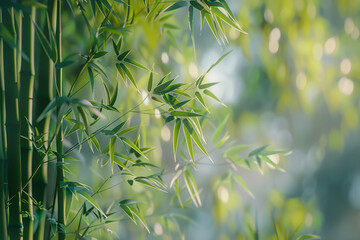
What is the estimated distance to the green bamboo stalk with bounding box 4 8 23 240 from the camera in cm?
67

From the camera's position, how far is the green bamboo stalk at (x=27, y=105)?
697 mm

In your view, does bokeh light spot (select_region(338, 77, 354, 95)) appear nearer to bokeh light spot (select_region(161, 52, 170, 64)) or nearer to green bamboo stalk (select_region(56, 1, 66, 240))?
bokeh light spot (select_region(161, 52, 170, 64))

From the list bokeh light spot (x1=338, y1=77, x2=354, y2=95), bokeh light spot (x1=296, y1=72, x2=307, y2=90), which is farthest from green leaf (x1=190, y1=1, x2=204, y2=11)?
bokeh light spot (x1=338, y1=77, x2=354, y2=95)

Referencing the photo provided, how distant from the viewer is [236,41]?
4.12 ft

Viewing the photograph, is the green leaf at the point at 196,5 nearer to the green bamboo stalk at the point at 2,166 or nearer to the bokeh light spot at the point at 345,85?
the green bamboo stalk at the point at 2,166

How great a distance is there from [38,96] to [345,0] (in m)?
1.11

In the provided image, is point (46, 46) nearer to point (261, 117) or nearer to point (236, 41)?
point (236, 41)

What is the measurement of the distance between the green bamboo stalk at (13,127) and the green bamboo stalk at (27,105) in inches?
0.7

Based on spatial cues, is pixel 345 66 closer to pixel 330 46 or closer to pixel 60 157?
pixel 330 46

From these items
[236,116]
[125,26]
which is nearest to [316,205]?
[236,116]

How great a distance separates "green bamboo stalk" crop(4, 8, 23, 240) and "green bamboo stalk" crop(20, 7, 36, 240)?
0.02m

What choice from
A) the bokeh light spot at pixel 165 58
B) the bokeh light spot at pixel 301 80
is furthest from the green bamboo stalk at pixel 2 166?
the bokeh light spot at pixel 301 80

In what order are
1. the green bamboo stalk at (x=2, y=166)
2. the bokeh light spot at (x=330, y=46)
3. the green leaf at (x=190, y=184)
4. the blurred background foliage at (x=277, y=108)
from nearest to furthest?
the green bamboo stalk at (x=2, y=166) < the green leaf at (x=190, y=184) < the blurred background foliage at (x=277, y=108) < the bokeh light spot at (x=330, y=46)

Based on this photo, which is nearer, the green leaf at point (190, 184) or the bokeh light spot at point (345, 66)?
the green leaf at point (190, 184)
